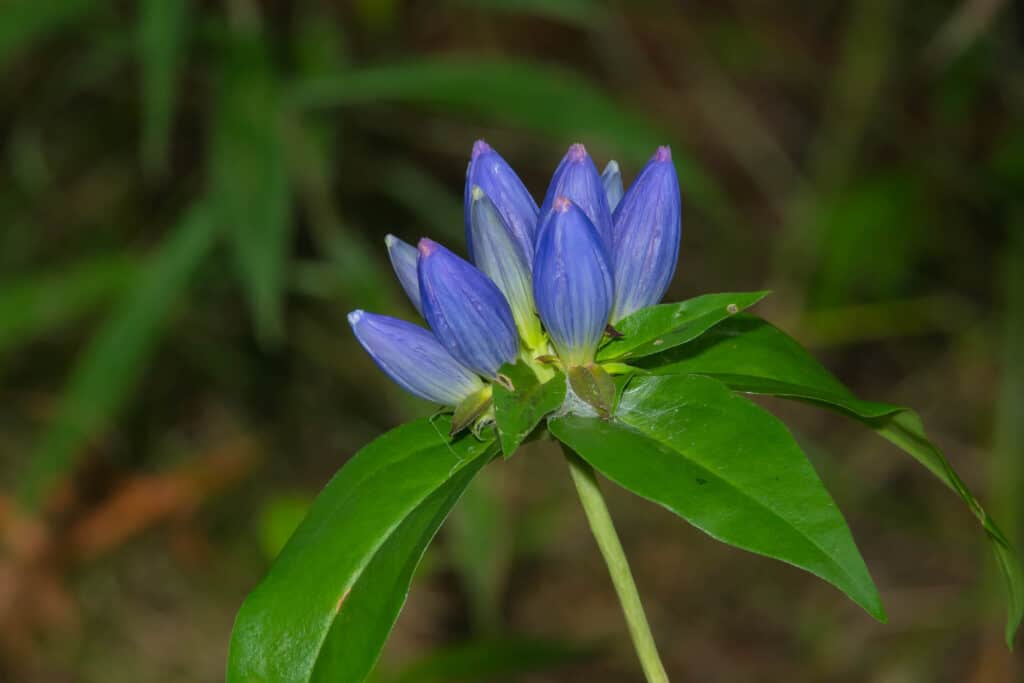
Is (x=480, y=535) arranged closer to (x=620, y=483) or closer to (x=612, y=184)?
(x=612, y=184)

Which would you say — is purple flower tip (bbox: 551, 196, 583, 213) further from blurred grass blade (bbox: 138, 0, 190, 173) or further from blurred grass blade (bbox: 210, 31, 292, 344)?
blurred grass blade (bbox: 138, 0, 190, 173)

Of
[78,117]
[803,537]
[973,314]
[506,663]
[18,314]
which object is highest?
[78,117]

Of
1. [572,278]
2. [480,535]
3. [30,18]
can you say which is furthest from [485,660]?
[30,18]

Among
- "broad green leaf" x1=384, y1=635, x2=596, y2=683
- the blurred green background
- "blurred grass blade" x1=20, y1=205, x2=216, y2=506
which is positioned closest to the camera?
"broad green leaf" x1=384, y1=635, x2=596, y2=683

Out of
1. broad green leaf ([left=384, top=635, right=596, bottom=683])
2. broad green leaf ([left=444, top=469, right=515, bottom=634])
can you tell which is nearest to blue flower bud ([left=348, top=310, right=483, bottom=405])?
broad green leaf ([left=384, top=635, right=596, bottom=683])

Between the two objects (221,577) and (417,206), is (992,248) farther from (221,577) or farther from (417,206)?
(221,577)

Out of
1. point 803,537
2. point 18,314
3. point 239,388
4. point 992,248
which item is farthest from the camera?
point 992,248

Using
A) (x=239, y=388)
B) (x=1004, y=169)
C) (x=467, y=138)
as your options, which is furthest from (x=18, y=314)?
(x=1004, y=169)
